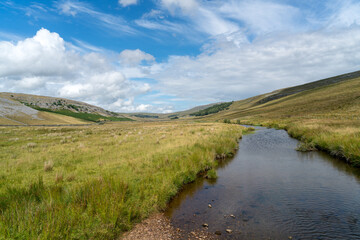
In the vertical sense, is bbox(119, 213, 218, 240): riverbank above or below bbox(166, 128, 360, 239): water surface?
below

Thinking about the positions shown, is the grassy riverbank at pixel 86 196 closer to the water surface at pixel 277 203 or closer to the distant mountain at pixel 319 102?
the water surface at pixel 277 203

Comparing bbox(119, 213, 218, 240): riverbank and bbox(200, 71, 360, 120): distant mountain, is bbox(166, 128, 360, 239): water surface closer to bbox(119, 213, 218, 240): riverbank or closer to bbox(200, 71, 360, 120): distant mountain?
bbox(119, 213, 218, 240): riverbank

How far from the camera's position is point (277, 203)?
26.3 ft

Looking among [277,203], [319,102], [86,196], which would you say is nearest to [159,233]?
[86,196]

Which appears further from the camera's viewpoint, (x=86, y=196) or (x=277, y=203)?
(x=277, y=203)

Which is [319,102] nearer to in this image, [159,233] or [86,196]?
[159,233]

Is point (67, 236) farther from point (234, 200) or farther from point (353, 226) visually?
point (353, 226)

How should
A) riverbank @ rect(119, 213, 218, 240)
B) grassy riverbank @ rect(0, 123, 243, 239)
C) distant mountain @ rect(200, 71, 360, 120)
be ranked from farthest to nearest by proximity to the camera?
1. distant mountain @ rect(200, 71, 360, 120)
2. riverbank @ rect(119, 213, 218, 240)
3. grassy riverbank @ rect(0, 123, 243, 239)

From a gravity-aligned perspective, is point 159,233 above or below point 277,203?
below

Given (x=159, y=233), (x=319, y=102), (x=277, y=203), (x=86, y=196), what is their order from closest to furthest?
(x=159, y=233) < (x=86, y=196) < (x=277, y=203) < (x=319, y=102)

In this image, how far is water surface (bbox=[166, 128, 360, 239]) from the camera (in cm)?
625

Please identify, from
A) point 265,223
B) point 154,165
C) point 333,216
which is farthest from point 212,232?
point 154,165

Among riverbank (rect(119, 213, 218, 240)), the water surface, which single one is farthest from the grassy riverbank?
the water surface

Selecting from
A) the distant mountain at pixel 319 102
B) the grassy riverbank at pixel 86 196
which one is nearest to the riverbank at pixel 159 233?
the grassy riverbank at pixel 86 196
